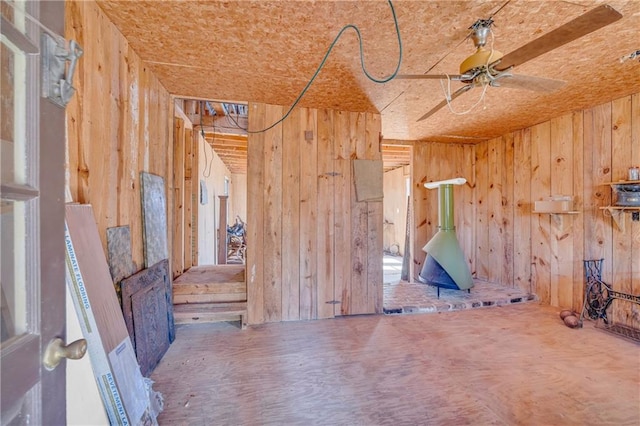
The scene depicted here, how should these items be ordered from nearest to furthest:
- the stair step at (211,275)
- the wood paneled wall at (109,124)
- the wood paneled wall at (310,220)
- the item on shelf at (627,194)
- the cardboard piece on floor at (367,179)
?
the wood paneled wall at (109,124) → the item on shelf at (627,194) → the wood paneled wall at (310,220) → the stair step at (211,275) → the cardboard piece on floor at (367,179)

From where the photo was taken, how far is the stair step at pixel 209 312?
107 inches

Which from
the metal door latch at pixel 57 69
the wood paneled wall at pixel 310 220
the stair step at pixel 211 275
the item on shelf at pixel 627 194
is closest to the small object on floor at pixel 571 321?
the item on shelf at pixel 627 194

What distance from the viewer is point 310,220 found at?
10.2ft

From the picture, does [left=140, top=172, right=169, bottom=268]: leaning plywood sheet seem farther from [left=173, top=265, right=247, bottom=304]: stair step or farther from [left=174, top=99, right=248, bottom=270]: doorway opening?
[left=174, top=99, right=248, bottom=270]: doorway opening

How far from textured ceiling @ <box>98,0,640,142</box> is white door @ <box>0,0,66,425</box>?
48.8 inches

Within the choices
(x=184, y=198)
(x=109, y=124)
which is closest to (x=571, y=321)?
(x=109, y=124)

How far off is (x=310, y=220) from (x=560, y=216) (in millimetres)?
3246

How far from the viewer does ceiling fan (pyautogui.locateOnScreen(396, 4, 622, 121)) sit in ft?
4.30

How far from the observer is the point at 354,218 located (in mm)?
3234

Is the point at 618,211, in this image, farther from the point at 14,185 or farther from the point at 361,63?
the point at 14,185

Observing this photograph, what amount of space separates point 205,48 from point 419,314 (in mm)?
3471

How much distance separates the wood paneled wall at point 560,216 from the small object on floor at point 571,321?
45cm

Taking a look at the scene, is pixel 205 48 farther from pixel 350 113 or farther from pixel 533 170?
pixel 533 170

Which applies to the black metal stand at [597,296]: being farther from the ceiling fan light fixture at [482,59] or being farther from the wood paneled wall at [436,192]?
the ceiling fan light fixture at [482,59]
